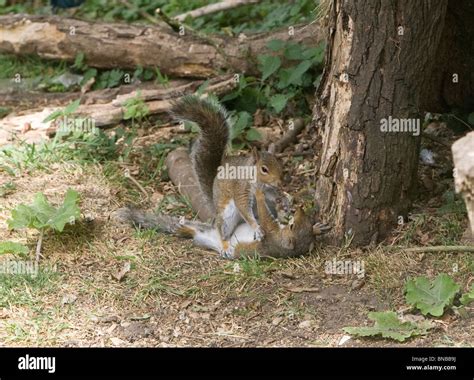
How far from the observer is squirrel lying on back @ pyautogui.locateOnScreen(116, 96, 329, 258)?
5219 mm

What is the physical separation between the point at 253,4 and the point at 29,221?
4401 millimetres

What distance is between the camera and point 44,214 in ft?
17.4

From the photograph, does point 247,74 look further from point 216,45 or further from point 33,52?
point 33,52

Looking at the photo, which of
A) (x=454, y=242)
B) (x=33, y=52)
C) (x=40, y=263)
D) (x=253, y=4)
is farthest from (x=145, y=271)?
(x=253, y=4)

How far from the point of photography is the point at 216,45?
23.7ft

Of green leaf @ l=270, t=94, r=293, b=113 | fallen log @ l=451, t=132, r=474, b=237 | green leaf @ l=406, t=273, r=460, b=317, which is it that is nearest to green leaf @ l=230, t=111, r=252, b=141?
green leaf @ l=270, t=94, r=293, b=113

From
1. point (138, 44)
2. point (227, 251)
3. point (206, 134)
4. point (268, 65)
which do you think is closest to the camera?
point (227, 251)

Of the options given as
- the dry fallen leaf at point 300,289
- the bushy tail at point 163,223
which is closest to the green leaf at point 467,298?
the dry fallen leaf at point 300,289

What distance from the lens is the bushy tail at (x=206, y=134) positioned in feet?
18.6

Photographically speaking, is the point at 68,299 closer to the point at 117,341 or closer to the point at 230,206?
the point at 117,341

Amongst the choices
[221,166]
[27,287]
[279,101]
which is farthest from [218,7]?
[27,287]

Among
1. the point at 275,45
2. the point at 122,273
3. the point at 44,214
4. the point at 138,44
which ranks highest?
the point at 138,44

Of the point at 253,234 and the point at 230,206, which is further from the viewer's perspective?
the point at 230,206

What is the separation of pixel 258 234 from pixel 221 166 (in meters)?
0.62
